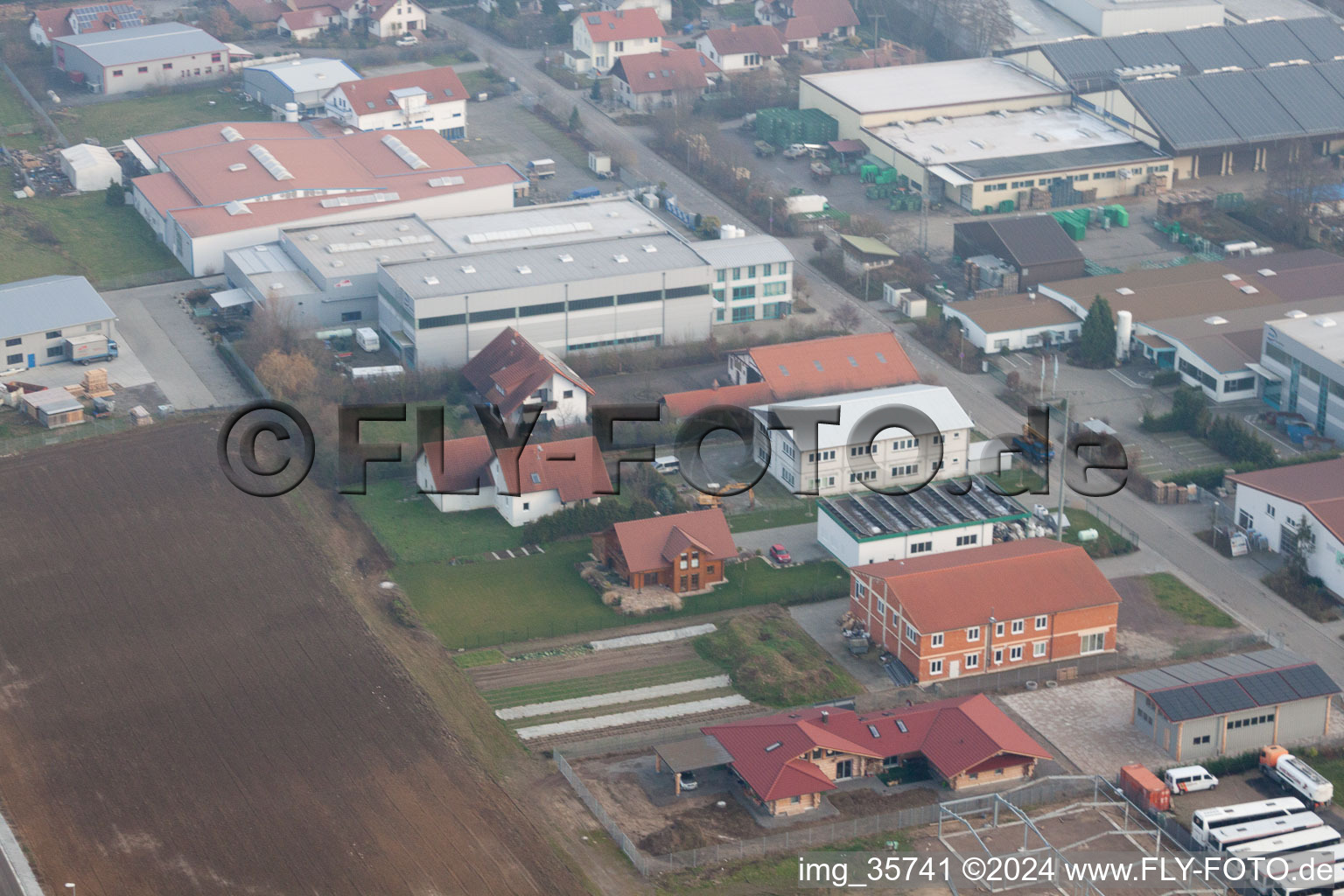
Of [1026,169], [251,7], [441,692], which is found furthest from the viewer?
[251,7]

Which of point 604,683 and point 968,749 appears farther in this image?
point 604,683

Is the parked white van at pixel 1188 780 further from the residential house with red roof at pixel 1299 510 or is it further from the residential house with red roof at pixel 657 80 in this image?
the residential house with red roof at pixel 657 80

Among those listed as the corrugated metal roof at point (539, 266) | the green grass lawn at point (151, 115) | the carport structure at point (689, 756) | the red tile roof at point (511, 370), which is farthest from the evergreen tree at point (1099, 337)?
the green grass lawn at point (151, 115)

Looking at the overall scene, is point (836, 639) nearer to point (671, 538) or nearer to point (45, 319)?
point (671, 538)

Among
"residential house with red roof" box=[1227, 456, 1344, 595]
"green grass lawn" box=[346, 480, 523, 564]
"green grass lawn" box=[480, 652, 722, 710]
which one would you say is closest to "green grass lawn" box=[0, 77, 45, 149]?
"green grass lawn" box=[346, 480, 523, 564]

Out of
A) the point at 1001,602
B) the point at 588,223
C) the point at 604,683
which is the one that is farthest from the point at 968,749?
the point at 588,223

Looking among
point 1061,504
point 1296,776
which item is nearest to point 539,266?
point 1061,504

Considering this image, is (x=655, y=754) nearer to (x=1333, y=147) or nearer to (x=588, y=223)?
(x=588, y=223)
